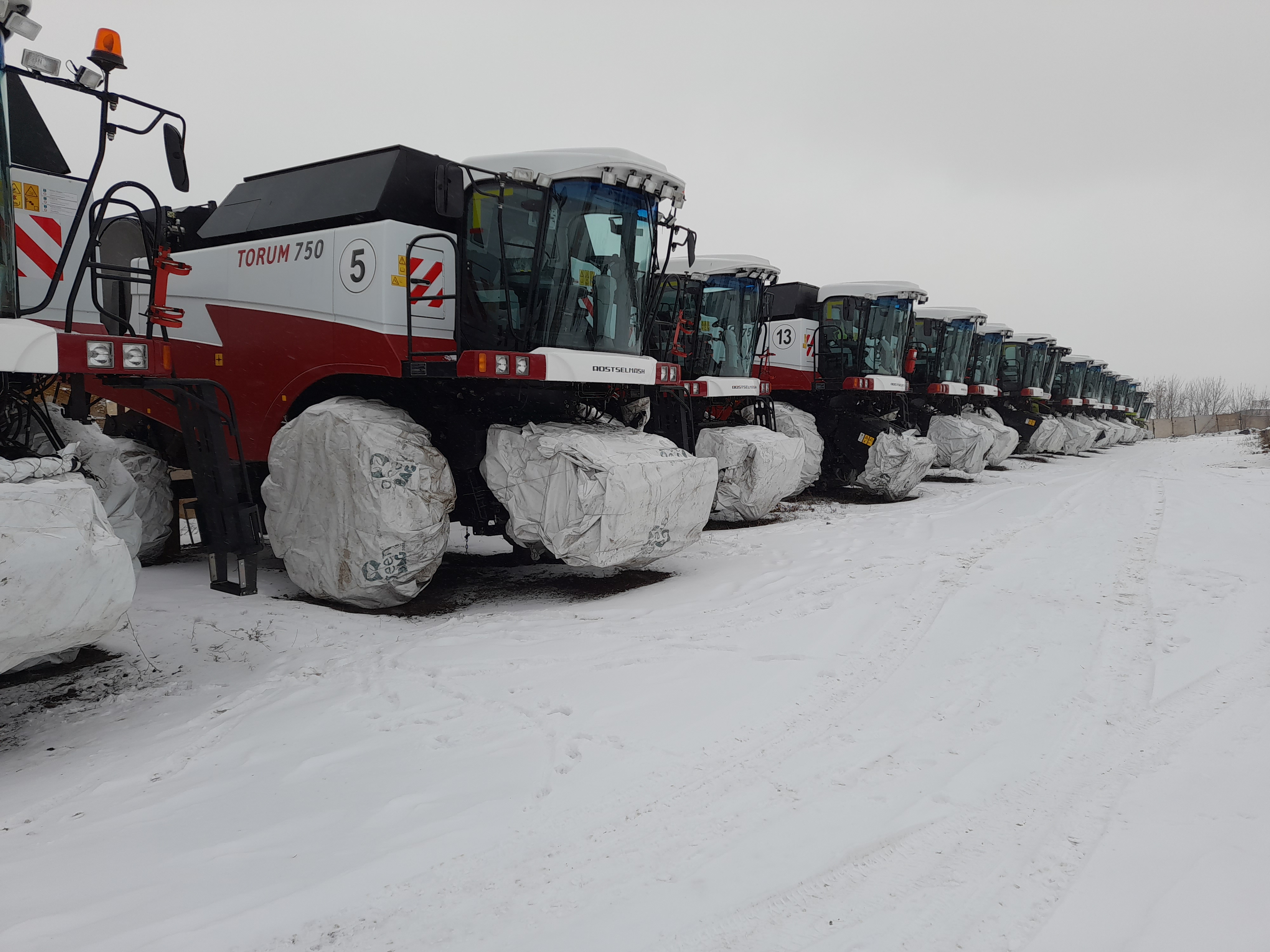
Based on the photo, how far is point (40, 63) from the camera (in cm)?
333

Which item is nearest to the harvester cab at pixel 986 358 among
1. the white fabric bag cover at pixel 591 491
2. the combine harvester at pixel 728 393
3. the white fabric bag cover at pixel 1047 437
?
the white fabric bag cover at pixel 1047 437

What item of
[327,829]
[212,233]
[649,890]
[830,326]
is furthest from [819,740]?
[830,326]

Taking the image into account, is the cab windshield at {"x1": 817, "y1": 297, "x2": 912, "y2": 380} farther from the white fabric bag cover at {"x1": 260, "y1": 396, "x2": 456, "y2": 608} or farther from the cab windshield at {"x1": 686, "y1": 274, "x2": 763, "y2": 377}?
the white fabric bag cover at {"x1": 260, "y1": 396, "x2": 456, "y2": 608}

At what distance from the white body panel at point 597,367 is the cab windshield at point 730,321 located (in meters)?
3.83

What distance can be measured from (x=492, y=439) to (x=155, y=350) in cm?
213

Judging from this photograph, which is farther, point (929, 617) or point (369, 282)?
point (369, 282)

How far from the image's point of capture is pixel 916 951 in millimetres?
2023

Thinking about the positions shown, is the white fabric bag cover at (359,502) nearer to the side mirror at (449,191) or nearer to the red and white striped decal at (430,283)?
the red and white striped decal at (430,283)

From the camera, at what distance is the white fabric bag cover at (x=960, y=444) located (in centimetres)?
1355

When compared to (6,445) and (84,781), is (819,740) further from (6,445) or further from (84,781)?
(6,445)

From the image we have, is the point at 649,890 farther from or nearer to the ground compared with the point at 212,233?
nearer to the ground

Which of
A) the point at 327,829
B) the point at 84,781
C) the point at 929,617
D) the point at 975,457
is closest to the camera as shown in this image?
the point at 327,829

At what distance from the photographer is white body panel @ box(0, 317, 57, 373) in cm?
318

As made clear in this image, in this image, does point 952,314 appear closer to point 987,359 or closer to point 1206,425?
point 987,359
